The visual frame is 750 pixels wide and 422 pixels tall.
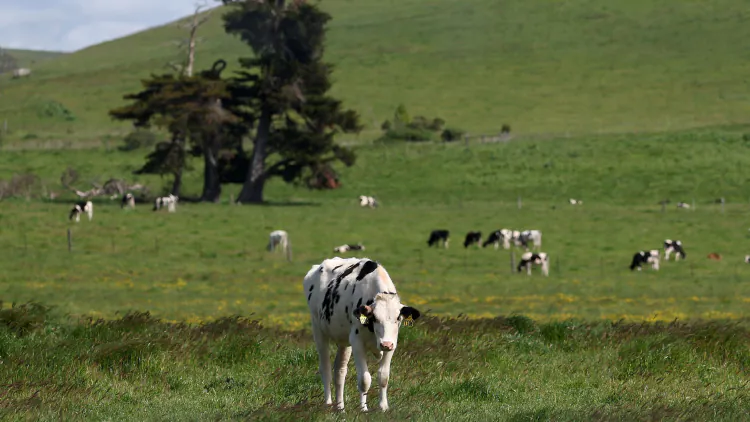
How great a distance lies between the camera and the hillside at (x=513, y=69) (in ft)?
378

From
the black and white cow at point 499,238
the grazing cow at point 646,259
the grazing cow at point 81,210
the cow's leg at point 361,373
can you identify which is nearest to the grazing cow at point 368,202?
the black and white cow at point 499,238

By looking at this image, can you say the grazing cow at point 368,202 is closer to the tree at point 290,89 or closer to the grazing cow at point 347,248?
the tree at point 290,89

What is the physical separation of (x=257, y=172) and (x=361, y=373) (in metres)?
56.8

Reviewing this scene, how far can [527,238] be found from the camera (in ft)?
160

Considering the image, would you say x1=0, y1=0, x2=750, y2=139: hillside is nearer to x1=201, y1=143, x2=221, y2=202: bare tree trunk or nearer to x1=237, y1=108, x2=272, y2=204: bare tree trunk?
x1=237, y1=108, x2=272, y2=204: bare tree trunk

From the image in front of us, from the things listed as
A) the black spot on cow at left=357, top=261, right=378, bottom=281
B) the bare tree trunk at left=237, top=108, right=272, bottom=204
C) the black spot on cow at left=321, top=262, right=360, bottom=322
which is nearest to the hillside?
the bare tree trunk at left=237, top=108, right=272, bottom=204

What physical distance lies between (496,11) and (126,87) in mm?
57900

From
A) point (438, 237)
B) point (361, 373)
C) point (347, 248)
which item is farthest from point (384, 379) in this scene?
point (438, 237)

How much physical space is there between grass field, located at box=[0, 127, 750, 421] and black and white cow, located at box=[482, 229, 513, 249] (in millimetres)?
2590

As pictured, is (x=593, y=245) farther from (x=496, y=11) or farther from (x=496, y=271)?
(x=496, y=11)

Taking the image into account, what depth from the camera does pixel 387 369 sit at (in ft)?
37.3

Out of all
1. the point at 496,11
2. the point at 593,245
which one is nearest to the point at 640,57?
the point at 496,11

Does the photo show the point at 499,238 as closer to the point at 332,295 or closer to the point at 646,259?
the point at 646,259

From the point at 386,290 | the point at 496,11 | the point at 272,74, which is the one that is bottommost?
the point at 386,290
